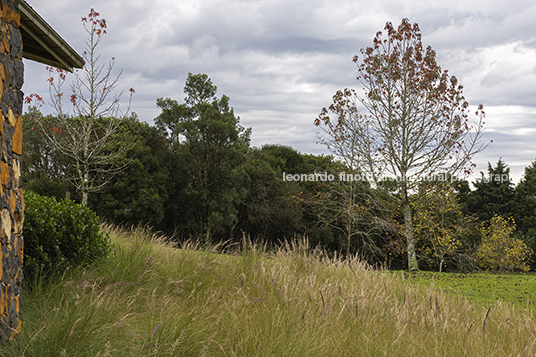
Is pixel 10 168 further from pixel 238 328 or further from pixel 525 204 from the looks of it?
pixel 525 204

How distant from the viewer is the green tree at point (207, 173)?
19.8m

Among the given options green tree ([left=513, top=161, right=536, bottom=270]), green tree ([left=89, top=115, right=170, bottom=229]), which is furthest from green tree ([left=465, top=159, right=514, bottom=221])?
green tree ([left=89, top=115, right=170, bottom=229])

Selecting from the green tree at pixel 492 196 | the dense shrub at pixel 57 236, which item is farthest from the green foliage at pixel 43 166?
the green tree at pixel 492 196

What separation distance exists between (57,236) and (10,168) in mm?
1902

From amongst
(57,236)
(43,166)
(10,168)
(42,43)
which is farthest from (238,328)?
(43,166)

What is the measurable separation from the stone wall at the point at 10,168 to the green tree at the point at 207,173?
1589cm

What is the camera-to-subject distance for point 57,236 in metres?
4.91

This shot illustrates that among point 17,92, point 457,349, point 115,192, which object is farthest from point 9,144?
point 115,192

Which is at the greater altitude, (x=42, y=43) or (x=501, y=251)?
(x=42, y=43)

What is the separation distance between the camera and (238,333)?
319cm

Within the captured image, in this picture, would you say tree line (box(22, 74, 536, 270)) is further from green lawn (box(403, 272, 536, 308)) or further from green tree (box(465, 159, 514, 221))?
green tree (box(465, 159, 514, 221))

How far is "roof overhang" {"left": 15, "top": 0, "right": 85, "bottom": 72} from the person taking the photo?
149 inches

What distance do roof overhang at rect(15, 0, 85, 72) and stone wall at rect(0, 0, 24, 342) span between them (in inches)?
10.4

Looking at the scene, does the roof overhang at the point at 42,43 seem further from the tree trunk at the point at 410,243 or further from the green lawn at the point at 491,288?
the tree trunk at the point at 410,243
